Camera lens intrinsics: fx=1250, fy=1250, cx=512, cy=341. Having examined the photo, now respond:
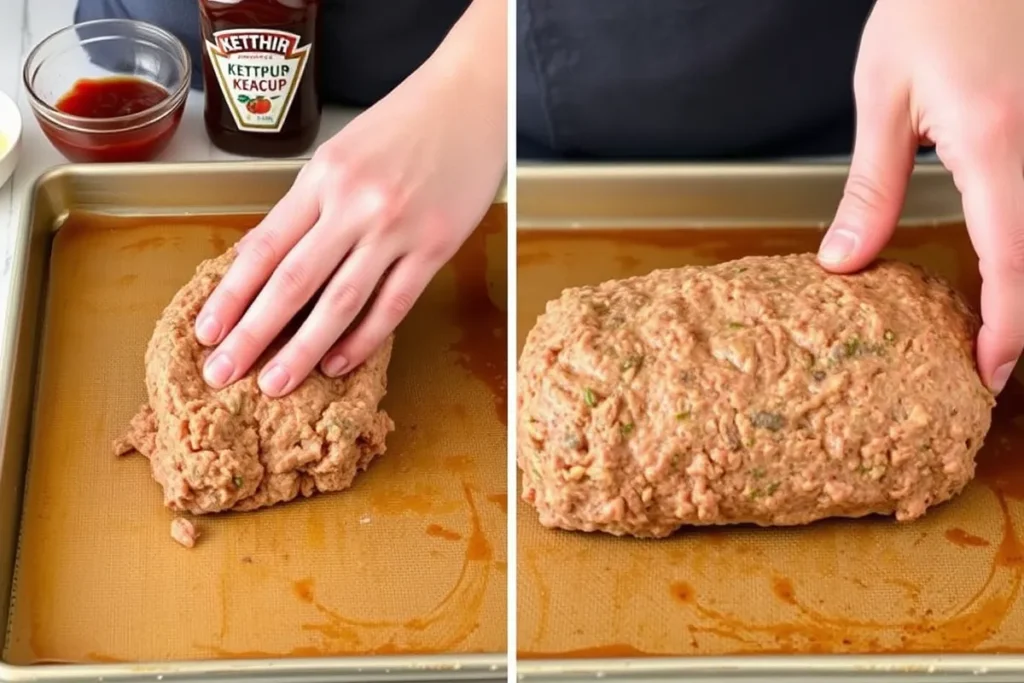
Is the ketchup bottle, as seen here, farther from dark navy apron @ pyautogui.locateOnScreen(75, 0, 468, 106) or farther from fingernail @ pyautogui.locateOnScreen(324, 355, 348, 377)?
fingernail @ pyautogui.locateOnScreen(324, 355, 348, 377)

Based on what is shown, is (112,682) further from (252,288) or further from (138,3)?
(138,3)

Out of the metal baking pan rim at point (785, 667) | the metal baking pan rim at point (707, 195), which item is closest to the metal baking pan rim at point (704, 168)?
the metal baking pan rim at point (707, 195)

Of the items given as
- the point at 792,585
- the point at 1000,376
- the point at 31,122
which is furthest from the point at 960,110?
the point at 31,122

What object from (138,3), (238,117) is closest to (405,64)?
(238,117)

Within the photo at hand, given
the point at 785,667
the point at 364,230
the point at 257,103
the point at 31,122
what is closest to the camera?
the point at 785,667

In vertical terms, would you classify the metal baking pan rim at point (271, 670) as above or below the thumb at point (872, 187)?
below

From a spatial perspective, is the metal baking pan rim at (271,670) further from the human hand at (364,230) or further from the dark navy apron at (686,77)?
the dark navy apron at (686,77)

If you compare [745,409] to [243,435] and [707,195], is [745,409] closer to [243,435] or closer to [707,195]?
[707,195]
